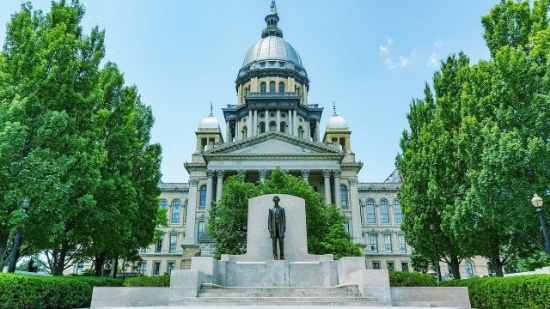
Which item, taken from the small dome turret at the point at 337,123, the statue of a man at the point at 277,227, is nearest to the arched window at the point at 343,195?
the small dome turret at the point at 337,123

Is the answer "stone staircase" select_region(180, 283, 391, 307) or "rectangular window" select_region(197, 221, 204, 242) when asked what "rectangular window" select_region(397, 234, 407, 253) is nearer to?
"rectangular window" select_region(197, 221, 204, 242)

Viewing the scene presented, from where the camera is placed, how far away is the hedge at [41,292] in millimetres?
9750

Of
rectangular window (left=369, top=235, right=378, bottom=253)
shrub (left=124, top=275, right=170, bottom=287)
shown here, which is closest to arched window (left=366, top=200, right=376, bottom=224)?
rectangular window (left=369, top=235, right=378, bottom=253)

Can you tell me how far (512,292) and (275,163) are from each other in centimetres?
3704

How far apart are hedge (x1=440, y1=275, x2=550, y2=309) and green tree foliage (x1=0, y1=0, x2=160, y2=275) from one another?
14312 mm

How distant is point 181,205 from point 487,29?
51.2 metres

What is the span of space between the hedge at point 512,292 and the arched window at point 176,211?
50.5m

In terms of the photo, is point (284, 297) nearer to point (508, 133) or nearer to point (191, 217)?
point (508, 133)

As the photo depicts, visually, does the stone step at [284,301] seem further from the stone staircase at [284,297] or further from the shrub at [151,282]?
the shrub at [151,282]

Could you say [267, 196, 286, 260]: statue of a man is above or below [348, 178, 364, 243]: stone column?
below

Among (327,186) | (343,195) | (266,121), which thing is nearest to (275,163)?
(327,186)

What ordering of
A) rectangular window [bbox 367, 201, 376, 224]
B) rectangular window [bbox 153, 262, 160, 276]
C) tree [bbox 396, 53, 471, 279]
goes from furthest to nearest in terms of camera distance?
rectangular window [bbox 367, 201, 376, 224] < rectangular window [bbox 153, 262, 160, 276] < tree [bbox 396, 53, 471, 279]

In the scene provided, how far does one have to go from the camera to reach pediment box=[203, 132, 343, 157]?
4791 cm

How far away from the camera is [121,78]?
66.7ft
